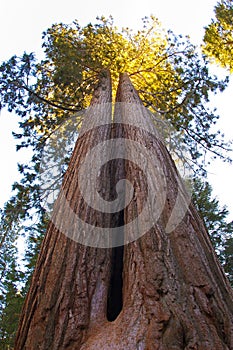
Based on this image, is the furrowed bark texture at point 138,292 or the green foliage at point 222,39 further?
the green foliage at point 222,39

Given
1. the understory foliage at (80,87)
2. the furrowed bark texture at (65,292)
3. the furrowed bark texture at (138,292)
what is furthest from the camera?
the understory foliage at (80,87)

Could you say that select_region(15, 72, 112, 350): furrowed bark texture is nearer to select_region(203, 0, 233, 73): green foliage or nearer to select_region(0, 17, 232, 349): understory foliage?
select_region(0, 17, 232, 349): understory foliage

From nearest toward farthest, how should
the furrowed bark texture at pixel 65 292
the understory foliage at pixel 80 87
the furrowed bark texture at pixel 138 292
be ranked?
the furrowed bark texture at pixel 138 292 < the furrowed bark texture at pixel 65 292 < the understory foliage at pixel 80 87

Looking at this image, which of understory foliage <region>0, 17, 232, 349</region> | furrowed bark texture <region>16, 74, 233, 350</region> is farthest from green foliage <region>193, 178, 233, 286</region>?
furrowed bark texture <region>16, 74, 233, 350</region>

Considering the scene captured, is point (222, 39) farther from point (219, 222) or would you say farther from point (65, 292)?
point (65, 292)

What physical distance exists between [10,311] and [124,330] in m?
7.31

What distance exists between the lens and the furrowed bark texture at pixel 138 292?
1.55 m

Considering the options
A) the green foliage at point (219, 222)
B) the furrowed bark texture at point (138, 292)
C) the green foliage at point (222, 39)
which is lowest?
the furrowed bark texture at point (138, 292)

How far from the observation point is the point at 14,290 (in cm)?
805

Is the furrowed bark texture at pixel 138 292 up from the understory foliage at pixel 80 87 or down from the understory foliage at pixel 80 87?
down

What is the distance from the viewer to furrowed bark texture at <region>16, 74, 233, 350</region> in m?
1.55

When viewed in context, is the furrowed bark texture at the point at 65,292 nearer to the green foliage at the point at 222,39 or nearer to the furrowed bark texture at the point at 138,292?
the furrowed bark texture at the point at 138,292

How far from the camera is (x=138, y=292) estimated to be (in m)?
1.80

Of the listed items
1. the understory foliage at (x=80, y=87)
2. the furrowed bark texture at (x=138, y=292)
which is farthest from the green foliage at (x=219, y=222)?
the furrowed bark texture at (x=138, y=292)
